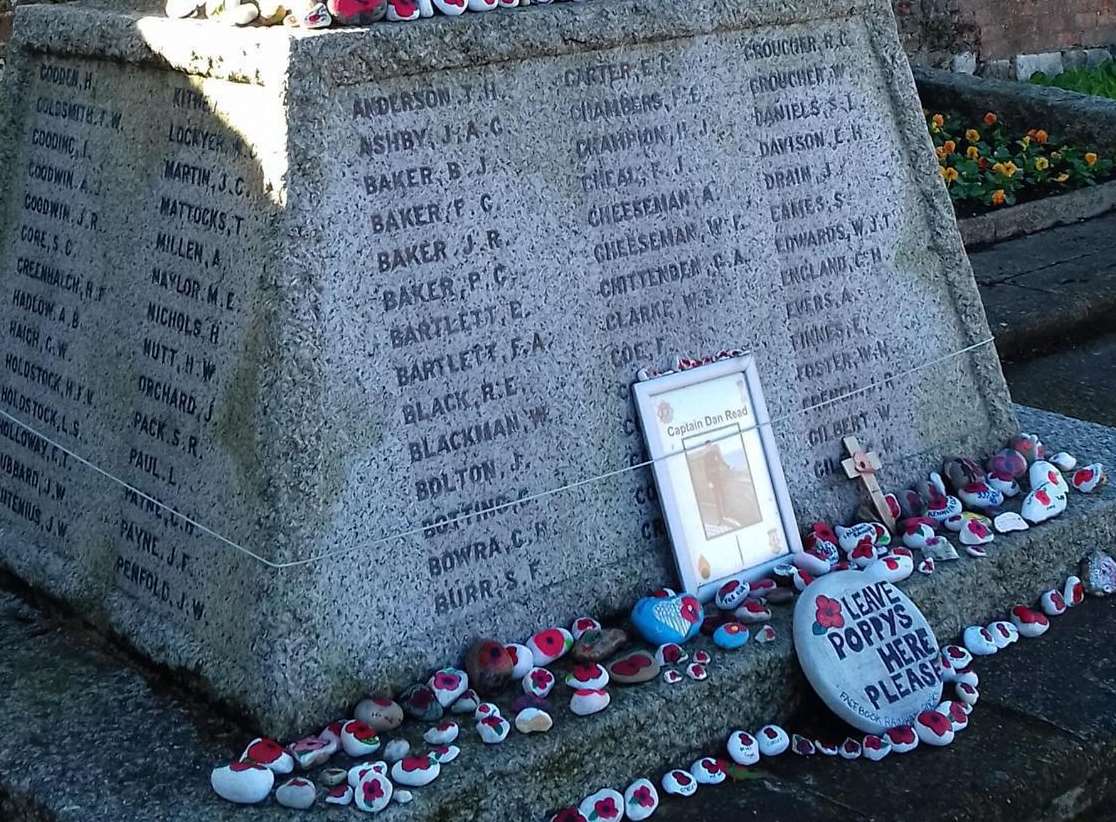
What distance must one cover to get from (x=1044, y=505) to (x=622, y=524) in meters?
0.93

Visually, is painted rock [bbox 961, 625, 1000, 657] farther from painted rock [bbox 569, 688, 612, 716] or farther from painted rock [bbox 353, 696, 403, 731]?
painted rock [bbox 353, 696, 403, 731]

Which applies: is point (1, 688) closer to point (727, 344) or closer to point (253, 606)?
point (253, 606)

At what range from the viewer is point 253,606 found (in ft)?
7.63

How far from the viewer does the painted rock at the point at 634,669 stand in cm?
241

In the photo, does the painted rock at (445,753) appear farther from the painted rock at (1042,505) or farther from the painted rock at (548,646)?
the painted rock at (1042,505)

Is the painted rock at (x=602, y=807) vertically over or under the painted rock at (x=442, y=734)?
under

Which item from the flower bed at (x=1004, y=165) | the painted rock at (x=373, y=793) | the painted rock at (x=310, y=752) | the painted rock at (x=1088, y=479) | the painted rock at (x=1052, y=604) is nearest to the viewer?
the painted rock at (x=373, y=793)

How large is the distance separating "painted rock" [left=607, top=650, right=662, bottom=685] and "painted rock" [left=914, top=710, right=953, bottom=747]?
45 centimetres

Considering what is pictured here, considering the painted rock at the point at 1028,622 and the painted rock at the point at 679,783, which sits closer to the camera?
the painted rock at the point at 679,783

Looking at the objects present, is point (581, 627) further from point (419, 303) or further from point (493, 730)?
point (419, 303)

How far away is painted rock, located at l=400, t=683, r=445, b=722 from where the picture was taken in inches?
90.9

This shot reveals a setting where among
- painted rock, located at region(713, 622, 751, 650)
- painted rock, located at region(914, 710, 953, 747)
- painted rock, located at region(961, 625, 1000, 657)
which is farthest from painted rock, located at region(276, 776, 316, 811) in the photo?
painted rock, located at region(961, 625, 1000, 657)

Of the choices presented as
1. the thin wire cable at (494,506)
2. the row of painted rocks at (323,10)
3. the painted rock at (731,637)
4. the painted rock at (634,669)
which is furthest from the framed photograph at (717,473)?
A: the row of painted rocks at (323,10)

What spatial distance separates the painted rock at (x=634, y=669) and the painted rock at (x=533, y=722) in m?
0.18
